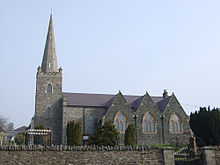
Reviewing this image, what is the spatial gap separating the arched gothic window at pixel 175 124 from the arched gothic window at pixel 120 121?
296 inches

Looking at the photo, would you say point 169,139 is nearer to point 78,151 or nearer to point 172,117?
point 172,117

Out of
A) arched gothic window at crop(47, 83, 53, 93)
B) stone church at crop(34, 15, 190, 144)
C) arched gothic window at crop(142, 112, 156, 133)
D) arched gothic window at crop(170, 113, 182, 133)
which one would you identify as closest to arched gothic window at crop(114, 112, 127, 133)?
stone church at crop(34, 15, 190, 144)

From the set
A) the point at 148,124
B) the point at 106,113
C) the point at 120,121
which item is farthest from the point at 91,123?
the point at 148,124

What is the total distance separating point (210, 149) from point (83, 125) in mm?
25963

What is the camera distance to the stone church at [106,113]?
42125mm

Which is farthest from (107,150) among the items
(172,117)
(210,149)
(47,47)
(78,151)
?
(47,47)

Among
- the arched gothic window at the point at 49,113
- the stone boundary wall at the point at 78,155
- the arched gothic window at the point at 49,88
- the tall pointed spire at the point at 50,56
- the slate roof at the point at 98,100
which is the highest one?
the tall pointed spire at the point at 50,56

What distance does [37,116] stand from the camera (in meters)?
44.0

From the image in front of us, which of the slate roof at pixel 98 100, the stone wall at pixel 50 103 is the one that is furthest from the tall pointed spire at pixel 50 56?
the slate roof at pixel 98 100

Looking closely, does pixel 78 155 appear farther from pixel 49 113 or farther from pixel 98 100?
pixel 98 100

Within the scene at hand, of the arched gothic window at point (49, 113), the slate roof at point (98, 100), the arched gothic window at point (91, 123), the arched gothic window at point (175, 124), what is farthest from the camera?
the slate roof at point (98, 100)

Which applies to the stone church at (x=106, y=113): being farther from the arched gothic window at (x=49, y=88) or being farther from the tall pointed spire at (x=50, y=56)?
the tall pointed spire at (x=50, y=56)

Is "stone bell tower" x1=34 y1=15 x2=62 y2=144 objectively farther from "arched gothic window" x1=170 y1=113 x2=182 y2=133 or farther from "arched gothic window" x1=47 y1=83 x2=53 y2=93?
"arched gothic window" x1=170 y1=113 x2=182 y2=133

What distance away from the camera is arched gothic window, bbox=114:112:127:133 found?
41.6 m
